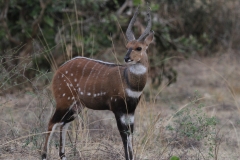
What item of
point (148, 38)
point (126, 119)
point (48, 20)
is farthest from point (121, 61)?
point (126, 119)

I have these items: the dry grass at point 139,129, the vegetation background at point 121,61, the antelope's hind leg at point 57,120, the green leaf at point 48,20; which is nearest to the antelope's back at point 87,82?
the antelope's hind leg at point 57,120

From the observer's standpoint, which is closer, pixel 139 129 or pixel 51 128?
pixel 51 128

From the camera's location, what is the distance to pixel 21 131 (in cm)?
666

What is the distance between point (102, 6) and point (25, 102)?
2348mm

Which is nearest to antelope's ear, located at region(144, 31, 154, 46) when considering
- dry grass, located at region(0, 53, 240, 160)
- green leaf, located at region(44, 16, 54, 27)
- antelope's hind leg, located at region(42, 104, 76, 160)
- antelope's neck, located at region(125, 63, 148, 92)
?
antelope's neck, located at region(125, 63, 148, 92)

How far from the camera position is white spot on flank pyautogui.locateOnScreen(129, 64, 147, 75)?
4957 mm

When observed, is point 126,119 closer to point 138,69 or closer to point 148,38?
point 138,69

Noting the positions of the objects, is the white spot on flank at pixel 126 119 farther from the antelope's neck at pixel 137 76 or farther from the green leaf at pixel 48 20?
the green leaf at pixel 48 20

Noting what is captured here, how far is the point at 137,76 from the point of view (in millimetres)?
4957

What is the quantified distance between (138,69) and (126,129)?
571mm

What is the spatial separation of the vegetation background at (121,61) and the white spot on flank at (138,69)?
0.76m

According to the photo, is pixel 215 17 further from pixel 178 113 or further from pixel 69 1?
pixel 178 113

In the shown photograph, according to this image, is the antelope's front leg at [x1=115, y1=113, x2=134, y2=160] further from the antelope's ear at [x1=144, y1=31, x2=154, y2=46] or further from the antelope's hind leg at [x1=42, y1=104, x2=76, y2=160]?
the antelope's ear at [x1=144, y1=31, x2=154, y2=46]

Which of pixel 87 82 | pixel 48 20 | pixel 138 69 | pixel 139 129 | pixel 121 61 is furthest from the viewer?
pixel 121 61
